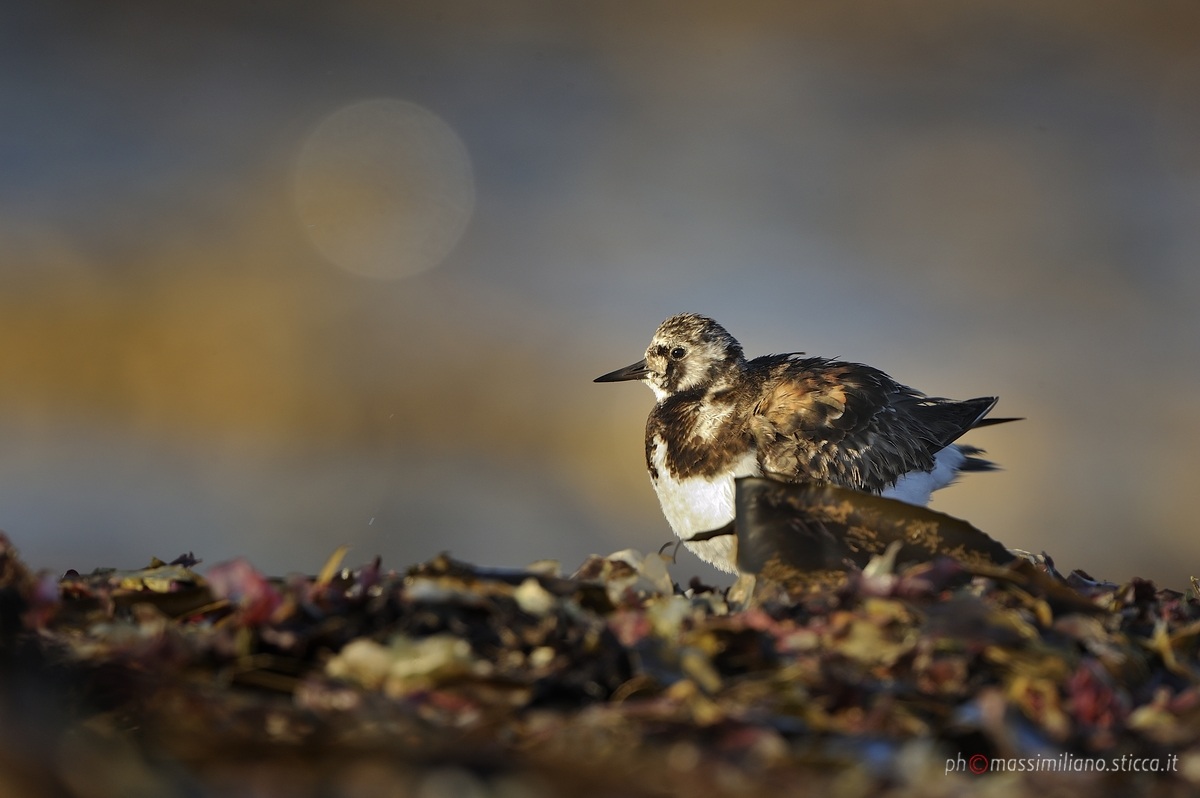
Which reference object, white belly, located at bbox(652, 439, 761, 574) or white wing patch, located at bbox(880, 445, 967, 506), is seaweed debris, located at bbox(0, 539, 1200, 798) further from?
white wing patch, located at bbox(880, 445, 967, 506)

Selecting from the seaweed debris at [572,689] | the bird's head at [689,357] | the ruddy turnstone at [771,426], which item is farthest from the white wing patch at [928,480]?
the seaweed debris at [572,689]

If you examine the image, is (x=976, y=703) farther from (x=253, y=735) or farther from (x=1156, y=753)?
(x=253, y=735)

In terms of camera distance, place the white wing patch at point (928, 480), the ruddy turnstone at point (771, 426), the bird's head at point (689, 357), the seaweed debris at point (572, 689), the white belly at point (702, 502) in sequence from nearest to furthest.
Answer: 1. the seaweed debris at point (572, 689)
2. the white belly at point (702, 502)
3. the ruddy turnstone at point (771, 426)
4. the white wing patch at point (928, 480)
5. the bird's head at point (689, 357)

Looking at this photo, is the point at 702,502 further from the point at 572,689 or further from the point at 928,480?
the point at 572,689

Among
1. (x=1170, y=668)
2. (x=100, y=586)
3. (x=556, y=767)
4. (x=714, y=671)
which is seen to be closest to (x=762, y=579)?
(x=714, y=671)

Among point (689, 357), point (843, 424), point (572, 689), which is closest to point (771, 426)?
point (843, 424)

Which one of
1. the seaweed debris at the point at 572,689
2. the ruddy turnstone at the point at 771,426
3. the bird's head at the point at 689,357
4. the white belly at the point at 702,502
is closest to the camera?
the seaweed debris at the point at 572,689

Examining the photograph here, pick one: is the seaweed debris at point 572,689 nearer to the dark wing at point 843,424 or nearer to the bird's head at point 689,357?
the dark wing at point 843,424

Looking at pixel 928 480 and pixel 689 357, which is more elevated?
pixel 689 357
